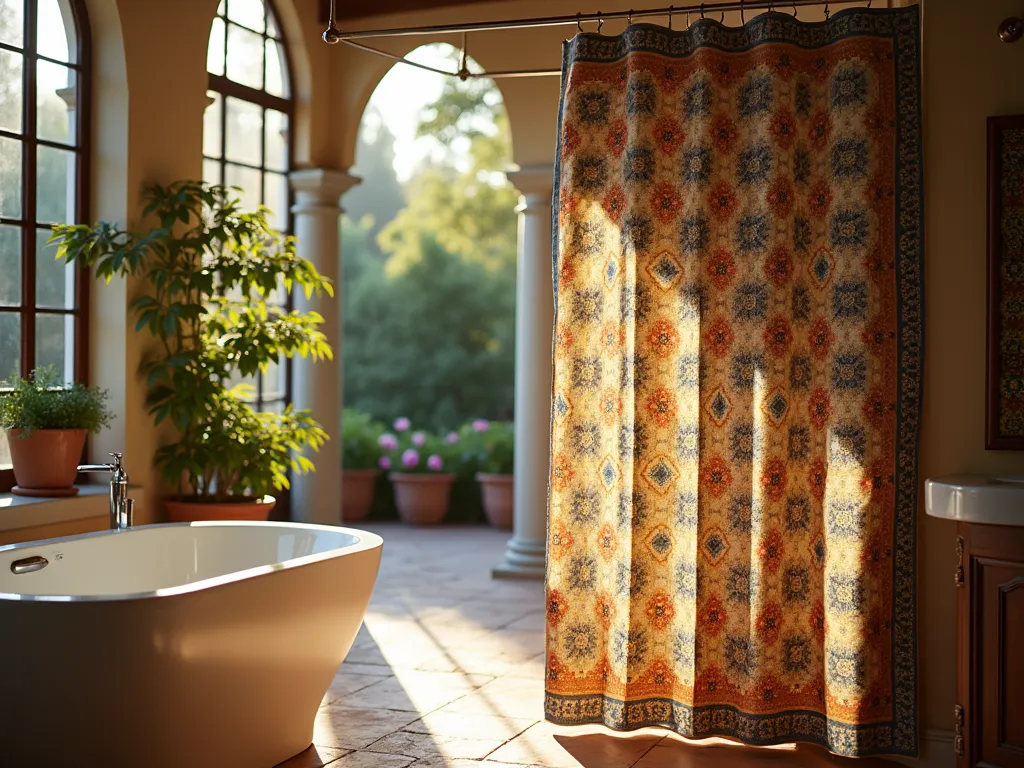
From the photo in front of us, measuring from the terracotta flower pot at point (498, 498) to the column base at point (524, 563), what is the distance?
6.45ft

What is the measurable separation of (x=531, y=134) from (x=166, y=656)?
3903 mm

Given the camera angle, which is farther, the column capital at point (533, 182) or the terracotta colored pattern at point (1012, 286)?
the column capital at point (533, 182)

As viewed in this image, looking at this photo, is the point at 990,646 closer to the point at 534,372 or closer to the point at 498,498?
the point at 534,372

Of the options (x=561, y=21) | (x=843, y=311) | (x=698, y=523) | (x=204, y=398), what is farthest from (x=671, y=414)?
(x=204, y=398)

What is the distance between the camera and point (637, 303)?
3.38 metres

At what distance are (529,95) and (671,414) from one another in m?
3.09

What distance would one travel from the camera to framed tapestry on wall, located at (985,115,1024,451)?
3205 millimetres

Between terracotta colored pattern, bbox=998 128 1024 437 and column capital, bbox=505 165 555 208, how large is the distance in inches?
120

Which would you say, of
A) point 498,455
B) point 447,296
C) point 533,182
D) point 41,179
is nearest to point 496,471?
point 498,455

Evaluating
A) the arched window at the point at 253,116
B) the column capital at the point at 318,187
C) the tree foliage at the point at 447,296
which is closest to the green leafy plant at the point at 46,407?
the arched window at the point at 253,116

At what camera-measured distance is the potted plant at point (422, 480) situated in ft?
27.5

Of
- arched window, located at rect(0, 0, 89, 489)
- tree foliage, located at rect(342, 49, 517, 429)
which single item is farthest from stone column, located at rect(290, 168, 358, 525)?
tree foliage, located at rect(342, 49, 517, 429)

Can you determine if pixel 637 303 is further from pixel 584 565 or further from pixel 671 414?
pixel 584 565

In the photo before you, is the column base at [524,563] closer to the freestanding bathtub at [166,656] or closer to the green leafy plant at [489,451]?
the green leafy plant at [489,451]
